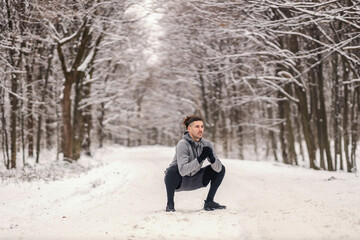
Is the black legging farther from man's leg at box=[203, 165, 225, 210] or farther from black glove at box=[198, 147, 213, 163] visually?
black glove at box=[198, 147, 213, 163]

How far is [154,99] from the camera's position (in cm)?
4366

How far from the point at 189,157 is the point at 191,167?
0.33 metres

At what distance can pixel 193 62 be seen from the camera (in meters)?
24.7

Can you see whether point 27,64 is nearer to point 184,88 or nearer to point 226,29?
point 226,29

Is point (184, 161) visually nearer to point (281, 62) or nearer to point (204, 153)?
Answer: point (204, 153)

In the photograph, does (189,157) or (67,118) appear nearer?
(189,157)

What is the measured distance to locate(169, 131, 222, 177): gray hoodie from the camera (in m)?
5.27

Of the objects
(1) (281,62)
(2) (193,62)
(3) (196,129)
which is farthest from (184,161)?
(2) (193,62)

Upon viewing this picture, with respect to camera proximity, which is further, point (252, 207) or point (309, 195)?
point (309, 195)

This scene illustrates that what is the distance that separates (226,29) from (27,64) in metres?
9.97

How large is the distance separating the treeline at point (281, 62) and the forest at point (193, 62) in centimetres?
8

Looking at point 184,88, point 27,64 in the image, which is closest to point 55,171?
point 27,64

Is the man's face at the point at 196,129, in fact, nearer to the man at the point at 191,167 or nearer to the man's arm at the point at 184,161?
the man at the point at 191,167

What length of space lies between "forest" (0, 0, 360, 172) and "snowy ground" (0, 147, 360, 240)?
3.72m
